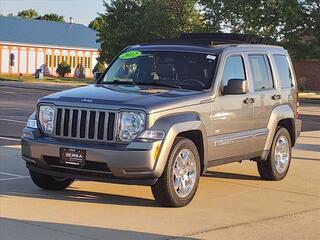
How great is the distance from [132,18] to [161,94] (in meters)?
46.0

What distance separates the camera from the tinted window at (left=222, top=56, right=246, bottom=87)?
8758 mm

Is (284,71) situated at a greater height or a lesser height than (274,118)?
greater

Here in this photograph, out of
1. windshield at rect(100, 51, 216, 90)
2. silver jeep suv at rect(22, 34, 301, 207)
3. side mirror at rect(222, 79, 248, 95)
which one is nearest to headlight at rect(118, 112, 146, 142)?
silver jeep suv at rect(22, 34, 301, 207)

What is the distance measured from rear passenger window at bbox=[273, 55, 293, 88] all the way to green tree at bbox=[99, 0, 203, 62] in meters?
39.7

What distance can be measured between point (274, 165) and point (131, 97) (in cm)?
327

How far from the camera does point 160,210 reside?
751 centimetres

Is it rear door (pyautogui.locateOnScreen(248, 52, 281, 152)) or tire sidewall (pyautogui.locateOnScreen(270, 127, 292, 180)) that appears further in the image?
tire sidewall (pyautogui.locateOnScreen(270, 127, 292, 180))

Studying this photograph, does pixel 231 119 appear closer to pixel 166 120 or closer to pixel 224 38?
pixel 166 120

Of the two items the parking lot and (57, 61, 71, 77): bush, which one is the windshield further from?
(57, 61, 71, 77): bush

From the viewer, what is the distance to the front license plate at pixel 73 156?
7414mm

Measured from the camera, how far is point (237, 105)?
8.77 metres

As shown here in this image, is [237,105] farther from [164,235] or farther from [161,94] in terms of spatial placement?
[164,235]

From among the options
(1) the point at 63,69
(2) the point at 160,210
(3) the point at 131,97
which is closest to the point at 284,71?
(3) the point at 131,97

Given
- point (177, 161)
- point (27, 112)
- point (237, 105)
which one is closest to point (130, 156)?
point (177, 161)
